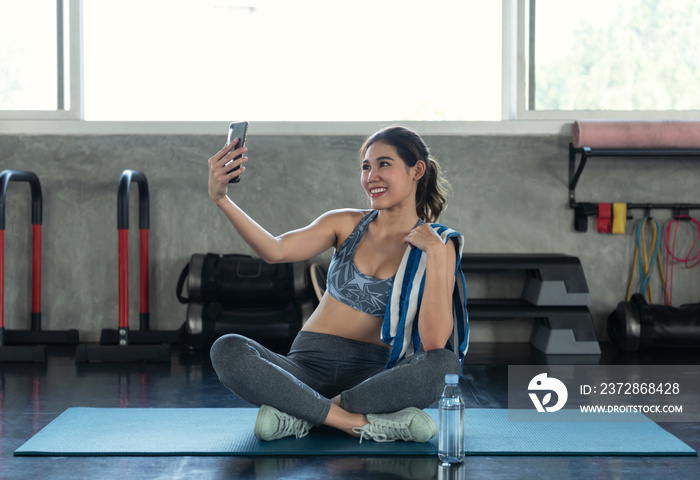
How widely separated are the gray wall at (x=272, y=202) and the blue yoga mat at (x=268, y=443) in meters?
1.70

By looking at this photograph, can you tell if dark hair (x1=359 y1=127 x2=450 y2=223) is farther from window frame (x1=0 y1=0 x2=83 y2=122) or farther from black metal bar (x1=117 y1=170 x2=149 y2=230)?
window frame (x1=0 y1=0 x2=83 y2=122)

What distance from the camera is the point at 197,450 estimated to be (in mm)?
2035

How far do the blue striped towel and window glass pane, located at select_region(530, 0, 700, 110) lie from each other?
2218mm

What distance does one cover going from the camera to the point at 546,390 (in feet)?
9.55

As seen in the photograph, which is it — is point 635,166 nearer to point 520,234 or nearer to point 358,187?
point 520,234

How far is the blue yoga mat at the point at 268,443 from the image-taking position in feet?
6.69

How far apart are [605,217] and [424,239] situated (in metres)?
2.18

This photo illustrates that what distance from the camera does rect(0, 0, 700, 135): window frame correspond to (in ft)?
13.4

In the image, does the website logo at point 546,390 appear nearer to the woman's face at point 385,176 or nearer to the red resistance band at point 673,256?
the woman's face at point 385,176

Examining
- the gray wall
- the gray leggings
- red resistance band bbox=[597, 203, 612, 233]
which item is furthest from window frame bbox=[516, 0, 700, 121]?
the gray leggings

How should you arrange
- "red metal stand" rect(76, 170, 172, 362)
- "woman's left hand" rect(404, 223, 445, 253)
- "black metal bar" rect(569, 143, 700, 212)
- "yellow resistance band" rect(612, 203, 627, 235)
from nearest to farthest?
"woman's left hand" rect(404, 223, 445, 253), "red metal stand" rect(76, 170, 172, 362), "black metal bar" rect(569, 143, 700, 212), "yellow resistance band" rect(612, 203, 627, 235)

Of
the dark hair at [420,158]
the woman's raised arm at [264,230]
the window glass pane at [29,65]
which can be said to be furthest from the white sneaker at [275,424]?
the window glass pane at [29,65]

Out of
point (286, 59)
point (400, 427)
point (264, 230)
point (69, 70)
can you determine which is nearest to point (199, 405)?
point (264, 230)

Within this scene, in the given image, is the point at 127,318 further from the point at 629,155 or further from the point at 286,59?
the point at 629,155
